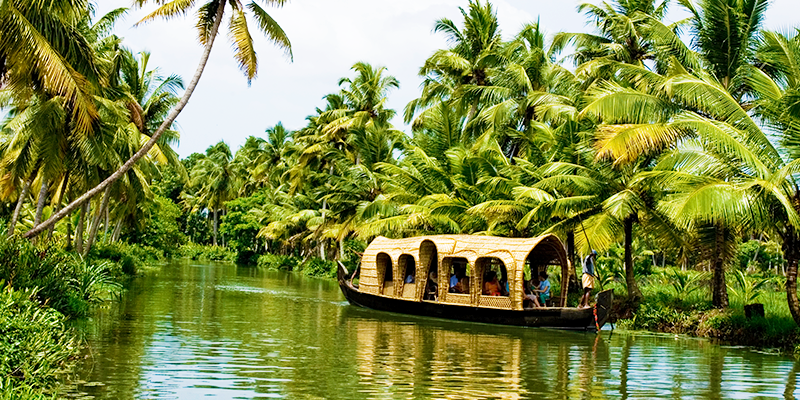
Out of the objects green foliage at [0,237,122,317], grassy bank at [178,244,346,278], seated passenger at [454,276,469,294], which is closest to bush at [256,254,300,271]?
grassy bank at [178,244,346,278]

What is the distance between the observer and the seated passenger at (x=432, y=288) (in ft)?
56.1

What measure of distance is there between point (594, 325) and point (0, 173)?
1524cm

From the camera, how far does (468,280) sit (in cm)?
1708

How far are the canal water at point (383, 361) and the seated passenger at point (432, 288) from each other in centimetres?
52

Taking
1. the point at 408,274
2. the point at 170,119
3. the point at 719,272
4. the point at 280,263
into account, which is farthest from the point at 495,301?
the point at 280,263

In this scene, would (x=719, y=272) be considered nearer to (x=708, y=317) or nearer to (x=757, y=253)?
(x=708, y=317)

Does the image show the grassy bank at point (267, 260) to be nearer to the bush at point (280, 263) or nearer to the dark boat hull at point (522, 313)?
the bush at point (280, 263)

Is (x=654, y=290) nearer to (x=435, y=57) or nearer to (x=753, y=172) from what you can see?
(x=753, y=172)

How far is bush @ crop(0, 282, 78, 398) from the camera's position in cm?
693

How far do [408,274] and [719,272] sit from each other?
6706 millimetres

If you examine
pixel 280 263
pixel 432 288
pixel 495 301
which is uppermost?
pixel 280 263

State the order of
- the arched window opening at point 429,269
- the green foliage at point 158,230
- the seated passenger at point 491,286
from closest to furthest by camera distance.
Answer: the seated passenger at point 491,286
the arched window opening at point 429,269
the green foliage at point 158,230

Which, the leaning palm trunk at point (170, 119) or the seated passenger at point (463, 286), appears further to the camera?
the seated passenger at point (463, 286)

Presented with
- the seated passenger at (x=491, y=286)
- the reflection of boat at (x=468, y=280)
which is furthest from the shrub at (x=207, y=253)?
the seated passenger at (x=491, y=286)
